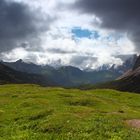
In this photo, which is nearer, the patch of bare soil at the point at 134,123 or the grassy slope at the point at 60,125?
the grassy slope at the point at 60,125

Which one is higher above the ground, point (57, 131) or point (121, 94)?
point (121, 94)

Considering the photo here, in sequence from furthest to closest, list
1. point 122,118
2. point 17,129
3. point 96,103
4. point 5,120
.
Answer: point 96,103 → point 5,120 → point 122,118 → point 17,129

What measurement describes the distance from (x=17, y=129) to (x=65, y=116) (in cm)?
582

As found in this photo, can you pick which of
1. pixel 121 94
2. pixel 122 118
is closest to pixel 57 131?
pixel 122 118

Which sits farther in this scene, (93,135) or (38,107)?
(38,107)

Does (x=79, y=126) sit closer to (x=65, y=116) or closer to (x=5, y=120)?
(x=65, y=116)

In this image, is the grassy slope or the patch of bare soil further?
the patch of bare soil

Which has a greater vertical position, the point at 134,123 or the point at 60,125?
the point at 134,123

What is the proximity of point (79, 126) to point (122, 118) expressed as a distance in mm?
8617

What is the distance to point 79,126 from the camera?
36969mm

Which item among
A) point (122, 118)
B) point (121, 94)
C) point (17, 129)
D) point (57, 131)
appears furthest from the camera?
point (121, 94)

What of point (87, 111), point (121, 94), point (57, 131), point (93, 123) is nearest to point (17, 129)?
point (57, 131)

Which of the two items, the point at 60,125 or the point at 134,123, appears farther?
the point at 134,123

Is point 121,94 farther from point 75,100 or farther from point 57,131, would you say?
point 57,131
